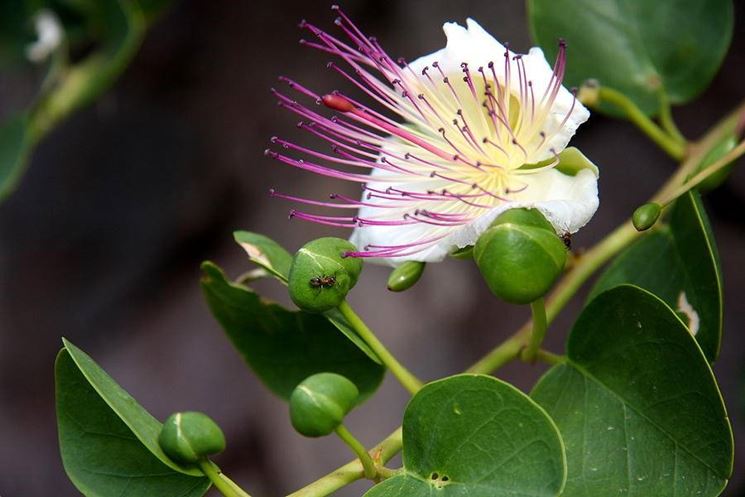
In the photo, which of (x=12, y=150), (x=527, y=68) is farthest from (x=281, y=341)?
(x=12, y=150)

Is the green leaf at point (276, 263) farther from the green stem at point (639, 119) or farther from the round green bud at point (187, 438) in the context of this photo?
the green stem at point (639, 119)

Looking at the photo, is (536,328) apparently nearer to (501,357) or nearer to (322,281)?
(501,357)

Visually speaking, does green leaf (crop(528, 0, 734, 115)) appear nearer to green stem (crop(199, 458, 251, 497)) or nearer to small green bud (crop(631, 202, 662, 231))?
small green bud (crop(631, 202, 662, 231))

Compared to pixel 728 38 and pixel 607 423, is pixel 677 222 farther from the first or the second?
pixel 728 38

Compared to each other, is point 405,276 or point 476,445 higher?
point 405,276

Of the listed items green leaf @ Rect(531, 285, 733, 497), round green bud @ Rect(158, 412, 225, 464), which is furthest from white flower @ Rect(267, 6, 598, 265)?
round green bud @ Rect(158, 412, 225, 464)
